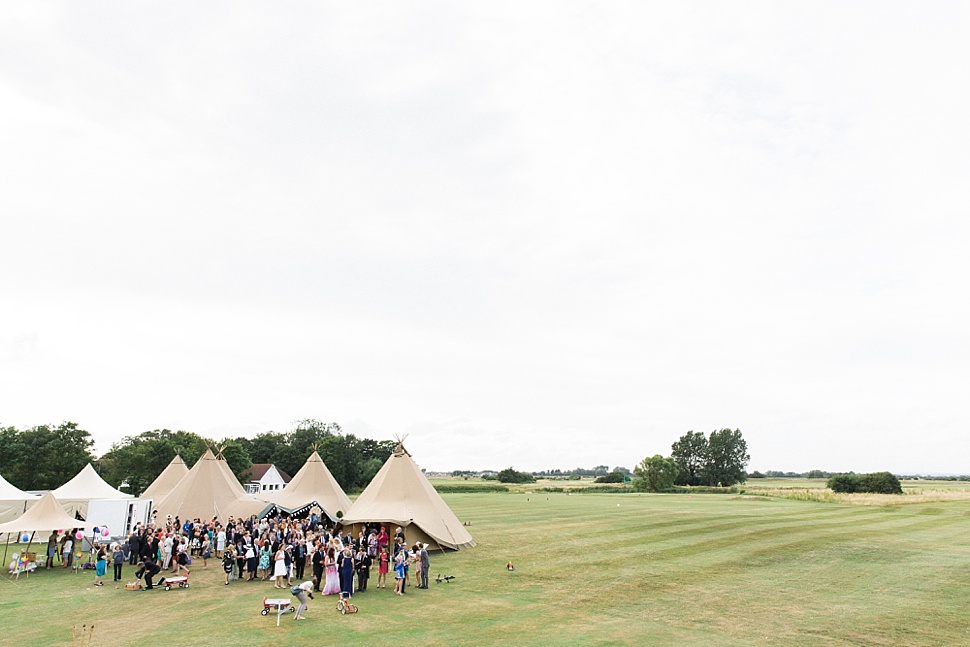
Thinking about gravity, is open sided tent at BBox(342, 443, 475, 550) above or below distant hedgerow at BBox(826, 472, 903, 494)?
above

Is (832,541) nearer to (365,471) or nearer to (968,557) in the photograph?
(968,557)

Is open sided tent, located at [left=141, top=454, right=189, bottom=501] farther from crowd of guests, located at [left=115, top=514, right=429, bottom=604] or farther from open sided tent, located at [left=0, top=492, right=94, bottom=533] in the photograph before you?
crowd of guests, located at [left=115, top=514, right=429, bottom=604]

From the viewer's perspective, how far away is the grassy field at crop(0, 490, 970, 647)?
47.3 ft

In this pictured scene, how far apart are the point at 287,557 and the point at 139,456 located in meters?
52.7

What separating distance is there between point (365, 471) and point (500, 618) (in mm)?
79122

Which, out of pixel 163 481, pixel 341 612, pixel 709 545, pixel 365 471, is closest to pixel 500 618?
pixel 341 612

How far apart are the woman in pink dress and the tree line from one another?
16695 mm

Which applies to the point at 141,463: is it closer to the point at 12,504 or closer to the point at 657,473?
the point at 12,504

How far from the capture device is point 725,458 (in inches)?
5103

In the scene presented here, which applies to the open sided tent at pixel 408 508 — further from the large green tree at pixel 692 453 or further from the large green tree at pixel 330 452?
the large green tree at pixel 692 453

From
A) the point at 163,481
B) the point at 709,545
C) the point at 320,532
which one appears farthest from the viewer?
the point at 163,481

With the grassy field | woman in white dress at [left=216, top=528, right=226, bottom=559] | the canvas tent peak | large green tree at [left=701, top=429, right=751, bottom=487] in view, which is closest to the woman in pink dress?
the grassy field

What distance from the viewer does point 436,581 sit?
20781mm

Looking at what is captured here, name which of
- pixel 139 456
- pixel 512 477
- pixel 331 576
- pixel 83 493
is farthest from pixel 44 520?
pixel 512 477
